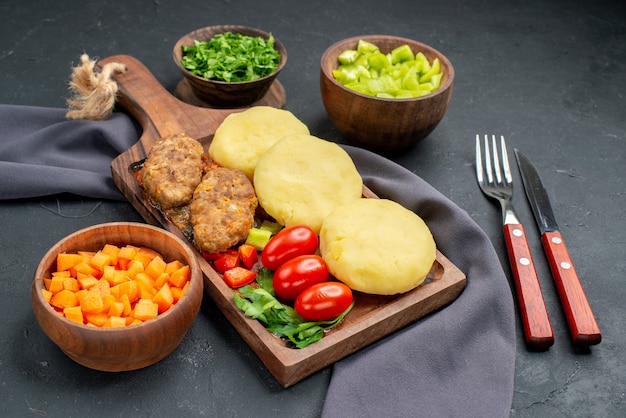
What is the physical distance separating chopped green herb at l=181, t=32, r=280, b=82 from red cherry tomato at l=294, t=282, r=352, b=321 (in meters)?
1.80

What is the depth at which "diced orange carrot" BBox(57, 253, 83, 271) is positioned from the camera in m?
2.77

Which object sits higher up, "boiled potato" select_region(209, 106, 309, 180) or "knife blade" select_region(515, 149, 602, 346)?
"boiled potato" select_region(209, 106, 309, 180)

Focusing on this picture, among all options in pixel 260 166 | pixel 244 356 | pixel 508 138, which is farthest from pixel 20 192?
pixel 508 138

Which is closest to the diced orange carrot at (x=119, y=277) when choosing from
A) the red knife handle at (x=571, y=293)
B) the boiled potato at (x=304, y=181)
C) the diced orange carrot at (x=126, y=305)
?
the diced orange carrot at (x=126, y=305)

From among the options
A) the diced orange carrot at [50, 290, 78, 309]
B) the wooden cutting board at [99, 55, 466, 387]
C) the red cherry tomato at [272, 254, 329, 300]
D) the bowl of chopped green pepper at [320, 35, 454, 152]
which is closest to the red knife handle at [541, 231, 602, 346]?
the wooden cutting board at [99, 55, 466, 387]

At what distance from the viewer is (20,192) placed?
3.56 m

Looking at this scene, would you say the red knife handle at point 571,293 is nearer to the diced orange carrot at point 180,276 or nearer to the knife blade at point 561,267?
the knife blade at point 561,267

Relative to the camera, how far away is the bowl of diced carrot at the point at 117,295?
8.25 feet

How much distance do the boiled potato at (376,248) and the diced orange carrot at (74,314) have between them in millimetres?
1027

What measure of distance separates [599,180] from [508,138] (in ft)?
1.99

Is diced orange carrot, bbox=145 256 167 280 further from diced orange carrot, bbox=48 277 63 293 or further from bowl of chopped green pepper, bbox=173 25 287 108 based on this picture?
bowl of chopped green pepper, bbox=173 25 287 108

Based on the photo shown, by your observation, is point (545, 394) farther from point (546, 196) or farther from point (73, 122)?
point (73, 122)

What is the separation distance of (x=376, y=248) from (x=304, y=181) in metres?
0.53

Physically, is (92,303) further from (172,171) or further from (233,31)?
(233,31)
